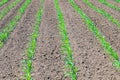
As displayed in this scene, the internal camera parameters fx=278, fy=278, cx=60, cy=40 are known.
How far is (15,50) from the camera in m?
12.1

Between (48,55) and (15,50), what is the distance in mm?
1670

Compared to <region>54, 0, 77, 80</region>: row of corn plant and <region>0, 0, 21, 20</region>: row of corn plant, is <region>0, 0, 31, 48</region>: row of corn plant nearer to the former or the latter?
<region>0, 0, 21, 20</region>: row of corn plant

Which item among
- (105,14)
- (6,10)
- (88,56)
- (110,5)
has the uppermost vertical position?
(6,10)

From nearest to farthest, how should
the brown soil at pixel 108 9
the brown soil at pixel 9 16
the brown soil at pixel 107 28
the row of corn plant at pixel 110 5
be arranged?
the brown soil at pixel 107 28 → the brown soil at pixel 108 9 → the brown soil at pixel 9 16 → the row of corn plant at pixel 110 5

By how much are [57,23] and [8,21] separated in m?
3.12

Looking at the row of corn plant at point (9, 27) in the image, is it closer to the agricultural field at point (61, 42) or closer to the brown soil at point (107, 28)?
the agricultural field at point (61, 42)

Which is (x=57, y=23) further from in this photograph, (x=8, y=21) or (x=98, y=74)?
(x=98, y=74)

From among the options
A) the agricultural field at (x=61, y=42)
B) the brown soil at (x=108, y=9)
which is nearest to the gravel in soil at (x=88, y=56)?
the agricultural field at (x=61, y=42)

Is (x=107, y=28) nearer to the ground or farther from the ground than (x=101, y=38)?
nearer to the ground

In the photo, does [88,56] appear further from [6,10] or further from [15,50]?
[6,10]

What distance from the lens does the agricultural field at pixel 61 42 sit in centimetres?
994

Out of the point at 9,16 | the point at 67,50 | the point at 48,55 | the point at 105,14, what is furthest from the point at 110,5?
the point at 48,55

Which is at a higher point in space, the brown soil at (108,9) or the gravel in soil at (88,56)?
the gravel in soil at (88,56)

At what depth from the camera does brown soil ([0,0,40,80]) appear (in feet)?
33.6
